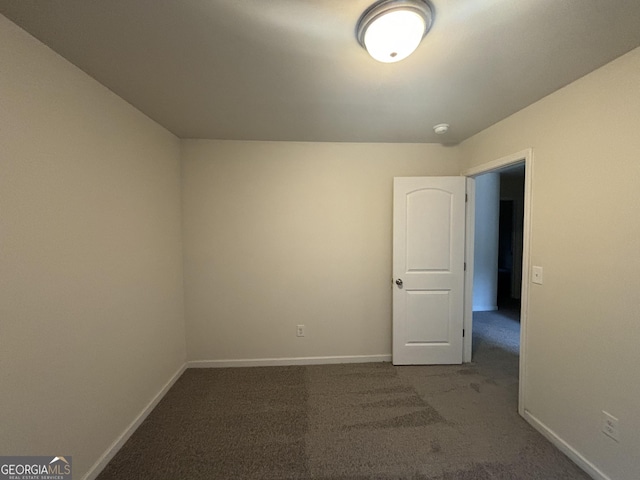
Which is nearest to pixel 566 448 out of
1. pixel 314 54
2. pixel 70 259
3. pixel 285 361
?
pixel 285 361

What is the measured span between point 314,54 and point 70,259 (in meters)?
1.69

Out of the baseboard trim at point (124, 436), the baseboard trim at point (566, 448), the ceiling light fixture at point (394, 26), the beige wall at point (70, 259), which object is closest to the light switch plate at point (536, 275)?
the baseboard trim at point (566, 448)

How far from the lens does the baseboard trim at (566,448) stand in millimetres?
1406

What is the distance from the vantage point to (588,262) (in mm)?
1454

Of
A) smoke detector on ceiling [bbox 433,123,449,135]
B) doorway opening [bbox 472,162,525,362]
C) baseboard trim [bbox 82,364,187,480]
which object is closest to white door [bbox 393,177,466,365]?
smoke detector on ceiling [bbox 433,123,449,135]

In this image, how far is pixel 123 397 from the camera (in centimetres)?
167

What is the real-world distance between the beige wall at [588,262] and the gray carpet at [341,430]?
0.33 m

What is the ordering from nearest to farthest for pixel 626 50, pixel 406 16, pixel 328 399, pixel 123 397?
1. pixel 406 16
2. pixel 626 50
3. pixel 123 397
4. pixel 328 399

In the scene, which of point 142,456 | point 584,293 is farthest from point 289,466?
point 584,293

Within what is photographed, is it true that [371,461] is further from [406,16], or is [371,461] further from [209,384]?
[406,16]

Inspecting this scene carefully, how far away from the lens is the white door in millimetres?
2551

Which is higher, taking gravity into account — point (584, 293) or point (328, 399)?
point (584, 293)

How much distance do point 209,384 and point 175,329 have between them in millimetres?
619

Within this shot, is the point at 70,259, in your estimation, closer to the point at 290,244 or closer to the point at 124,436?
the point at 124,436
